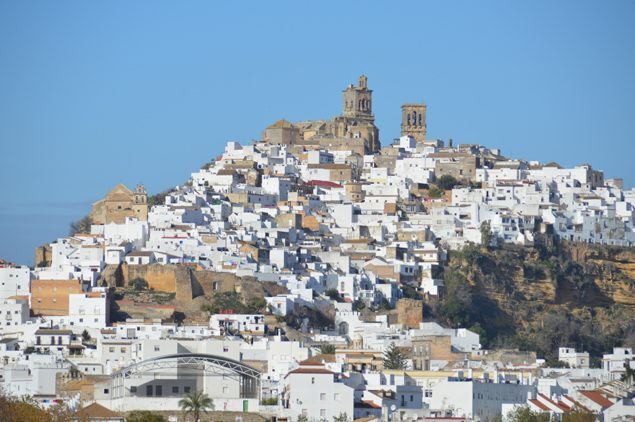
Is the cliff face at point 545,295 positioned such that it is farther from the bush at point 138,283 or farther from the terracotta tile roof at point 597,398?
the terracotta tile roof at point 597,398

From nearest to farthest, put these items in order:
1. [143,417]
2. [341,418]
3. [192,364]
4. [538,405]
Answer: [143,417], [341,418], [538,405], [192,364]

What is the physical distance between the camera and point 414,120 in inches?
4360

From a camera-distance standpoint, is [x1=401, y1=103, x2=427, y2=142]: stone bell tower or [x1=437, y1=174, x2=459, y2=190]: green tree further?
[x1=401, y1=103, x2=427, y2=142]: stone bell tower

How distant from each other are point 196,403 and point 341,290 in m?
26.9

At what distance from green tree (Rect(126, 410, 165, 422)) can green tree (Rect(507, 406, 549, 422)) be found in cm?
923

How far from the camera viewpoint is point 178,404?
57594mm

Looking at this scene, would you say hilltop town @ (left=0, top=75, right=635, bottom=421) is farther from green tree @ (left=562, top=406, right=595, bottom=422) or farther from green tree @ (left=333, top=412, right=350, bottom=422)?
green tree @ (left=562, top=406, right=595, bottom=422)

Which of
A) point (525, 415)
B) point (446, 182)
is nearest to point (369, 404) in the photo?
point (525, 415)

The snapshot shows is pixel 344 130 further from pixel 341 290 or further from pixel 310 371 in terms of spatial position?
pixel 310 371

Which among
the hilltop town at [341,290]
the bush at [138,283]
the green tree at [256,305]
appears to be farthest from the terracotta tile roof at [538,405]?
the bush at [138,283]

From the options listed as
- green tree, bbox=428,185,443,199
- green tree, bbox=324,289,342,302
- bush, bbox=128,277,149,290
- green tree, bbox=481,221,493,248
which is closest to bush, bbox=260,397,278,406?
bush, bbox=128,277,149,290

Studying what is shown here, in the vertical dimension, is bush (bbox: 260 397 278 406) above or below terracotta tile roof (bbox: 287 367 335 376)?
below

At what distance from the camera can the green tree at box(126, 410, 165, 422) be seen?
54031mm

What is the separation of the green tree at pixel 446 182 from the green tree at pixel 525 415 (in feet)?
134
